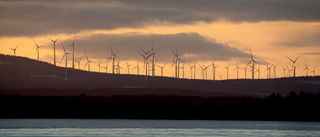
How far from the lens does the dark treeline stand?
538 ft

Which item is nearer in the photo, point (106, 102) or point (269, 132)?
point (269, 132)

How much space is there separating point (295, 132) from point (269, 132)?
4.18 metres

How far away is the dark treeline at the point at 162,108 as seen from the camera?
164000 millimetres

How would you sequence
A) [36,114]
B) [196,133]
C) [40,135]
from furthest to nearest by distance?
[36,114]
[196,133]
[40,135]

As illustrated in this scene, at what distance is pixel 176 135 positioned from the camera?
101562 mm

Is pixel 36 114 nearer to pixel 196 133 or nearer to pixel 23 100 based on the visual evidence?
pixel 23 100

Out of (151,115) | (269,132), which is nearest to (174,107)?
(151,115)

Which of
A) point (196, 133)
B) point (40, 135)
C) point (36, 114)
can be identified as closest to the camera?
point (40, 135)

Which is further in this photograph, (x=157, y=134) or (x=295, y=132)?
(x=295, y=132)

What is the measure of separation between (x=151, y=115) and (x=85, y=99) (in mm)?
19375

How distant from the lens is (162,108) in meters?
171

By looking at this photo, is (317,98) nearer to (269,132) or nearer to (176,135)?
(269,132)

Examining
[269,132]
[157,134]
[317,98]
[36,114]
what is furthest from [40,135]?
[317,98]

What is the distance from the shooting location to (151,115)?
6614 inches
